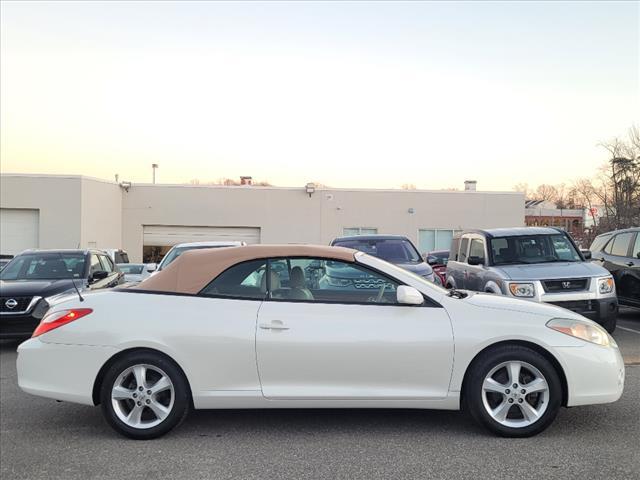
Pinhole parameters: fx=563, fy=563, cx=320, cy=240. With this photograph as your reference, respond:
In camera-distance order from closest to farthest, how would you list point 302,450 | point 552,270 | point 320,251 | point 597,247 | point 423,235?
point 302,450 → point 320,251 → point 552,270 → point 597,247 → point 423,235

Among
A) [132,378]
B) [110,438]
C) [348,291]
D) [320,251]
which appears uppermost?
[320,251]

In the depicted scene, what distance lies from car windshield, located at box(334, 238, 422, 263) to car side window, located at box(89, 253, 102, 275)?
4644 mm

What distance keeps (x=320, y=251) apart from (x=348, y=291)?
0.43 metres

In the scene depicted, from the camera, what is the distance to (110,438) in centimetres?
455

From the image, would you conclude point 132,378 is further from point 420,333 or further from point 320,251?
point 420,333

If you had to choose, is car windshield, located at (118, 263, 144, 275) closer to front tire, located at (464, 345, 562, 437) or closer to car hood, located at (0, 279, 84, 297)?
car hood, located at (0, 279, 84, 297)

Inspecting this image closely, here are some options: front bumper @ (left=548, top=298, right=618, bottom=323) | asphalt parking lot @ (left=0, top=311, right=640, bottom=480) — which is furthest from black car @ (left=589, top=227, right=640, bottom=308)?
asphalt parking lot @ (left=0, top=311, right=640, bottom=480)

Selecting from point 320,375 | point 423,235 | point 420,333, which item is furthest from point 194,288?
point 423,235

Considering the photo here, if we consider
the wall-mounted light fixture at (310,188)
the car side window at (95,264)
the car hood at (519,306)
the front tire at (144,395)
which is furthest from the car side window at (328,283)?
the wall-mounted light fixture at (310,188)

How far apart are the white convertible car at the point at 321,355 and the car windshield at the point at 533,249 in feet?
14.9

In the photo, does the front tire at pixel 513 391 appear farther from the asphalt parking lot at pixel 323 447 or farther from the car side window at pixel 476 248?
the car side window at pixel 476 248

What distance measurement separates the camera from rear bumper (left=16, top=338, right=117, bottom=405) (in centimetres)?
445

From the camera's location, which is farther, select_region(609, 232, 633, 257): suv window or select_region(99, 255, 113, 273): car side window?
select_region(99, 255, 113, 273): car side window

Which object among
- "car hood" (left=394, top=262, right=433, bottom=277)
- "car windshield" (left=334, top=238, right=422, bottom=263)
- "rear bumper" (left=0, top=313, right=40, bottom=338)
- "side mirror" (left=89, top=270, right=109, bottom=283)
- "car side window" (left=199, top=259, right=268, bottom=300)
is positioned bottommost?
"rear bumper" (left=0, top=313, right=40, bottom=338)
